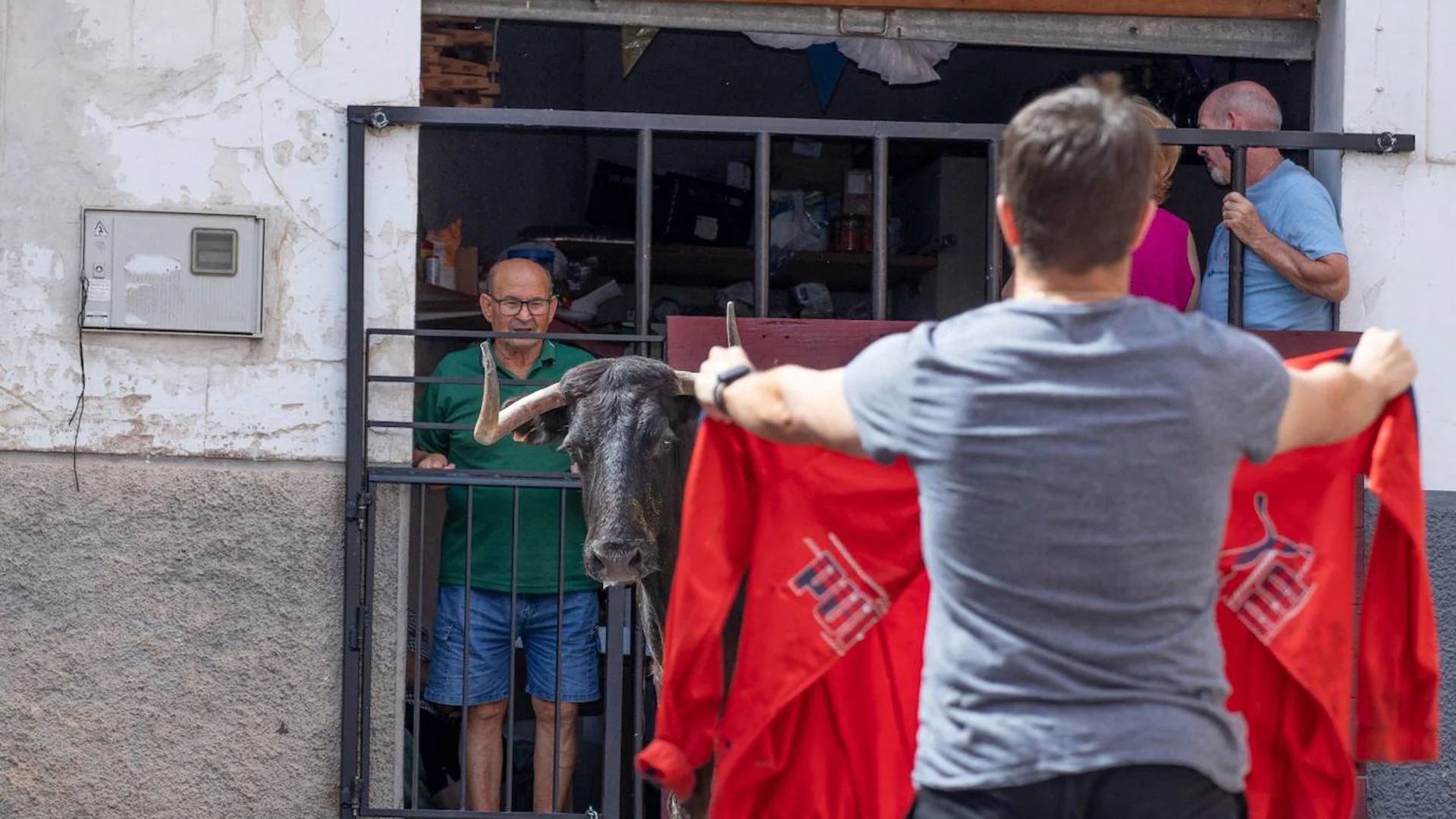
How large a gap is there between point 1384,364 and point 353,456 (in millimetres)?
3960

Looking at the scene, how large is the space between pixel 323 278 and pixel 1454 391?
4008mm

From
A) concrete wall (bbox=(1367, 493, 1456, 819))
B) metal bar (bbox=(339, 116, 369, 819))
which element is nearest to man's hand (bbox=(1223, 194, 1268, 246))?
concrete wall (bbox=(1367, 493, 1456, 819))

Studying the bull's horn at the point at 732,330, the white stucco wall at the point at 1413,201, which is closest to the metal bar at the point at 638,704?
the bull's horn at the point at 732,330

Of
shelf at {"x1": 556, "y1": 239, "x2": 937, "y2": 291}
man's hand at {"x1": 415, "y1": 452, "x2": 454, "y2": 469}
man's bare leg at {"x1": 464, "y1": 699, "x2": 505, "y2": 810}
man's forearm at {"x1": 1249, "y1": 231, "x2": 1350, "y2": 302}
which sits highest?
shelf at {"x1": 556, "y1": 239, "x2": 937, "y2": 291}

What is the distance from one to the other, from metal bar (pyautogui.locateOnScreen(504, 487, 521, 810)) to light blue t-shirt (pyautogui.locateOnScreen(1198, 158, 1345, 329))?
2566mm

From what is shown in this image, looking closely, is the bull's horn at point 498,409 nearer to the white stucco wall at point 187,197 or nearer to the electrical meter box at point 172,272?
the white stucco wall at point 187,197

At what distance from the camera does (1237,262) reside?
5.98 m

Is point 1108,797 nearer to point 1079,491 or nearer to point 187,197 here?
point 1079,491

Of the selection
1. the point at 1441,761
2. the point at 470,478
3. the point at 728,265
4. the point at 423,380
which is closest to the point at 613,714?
the point at 470,478

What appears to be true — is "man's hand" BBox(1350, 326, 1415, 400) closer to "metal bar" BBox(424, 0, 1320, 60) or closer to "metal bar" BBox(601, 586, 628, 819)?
"metal bar" BBox(601, 586, 628, 819)

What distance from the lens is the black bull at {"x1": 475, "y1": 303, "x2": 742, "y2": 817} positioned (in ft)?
14.6

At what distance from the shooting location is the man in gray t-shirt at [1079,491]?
93.0 inches

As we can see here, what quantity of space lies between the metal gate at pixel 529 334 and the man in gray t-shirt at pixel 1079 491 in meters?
3.42

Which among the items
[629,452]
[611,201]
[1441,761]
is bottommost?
[1441,761]
